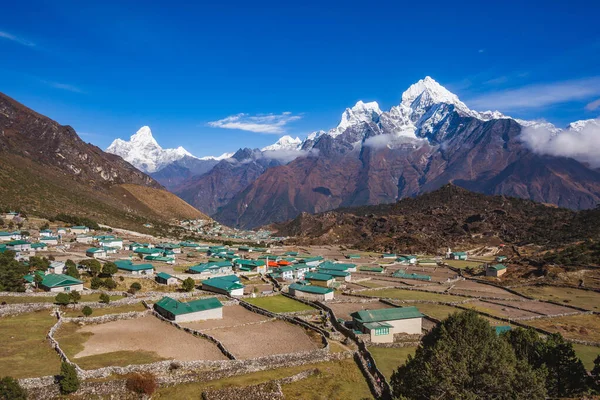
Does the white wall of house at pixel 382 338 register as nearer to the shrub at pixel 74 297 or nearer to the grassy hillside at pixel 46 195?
the shrub at pixel 74 297

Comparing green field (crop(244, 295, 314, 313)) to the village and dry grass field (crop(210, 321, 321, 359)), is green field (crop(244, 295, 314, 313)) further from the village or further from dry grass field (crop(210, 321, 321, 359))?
dry grass field (crop(210, 321, 321, 359))

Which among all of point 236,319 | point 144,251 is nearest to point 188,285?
point 236,319

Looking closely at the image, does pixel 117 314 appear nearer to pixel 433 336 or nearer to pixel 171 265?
pixel 433 336

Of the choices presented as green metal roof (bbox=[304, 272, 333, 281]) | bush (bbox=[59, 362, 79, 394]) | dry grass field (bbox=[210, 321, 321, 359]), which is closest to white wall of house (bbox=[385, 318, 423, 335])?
dry grass field (bbox=[210, 321, 321, 359])

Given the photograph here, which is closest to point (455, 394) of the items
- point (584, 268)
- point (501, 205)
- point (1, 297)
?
point (1, 297)

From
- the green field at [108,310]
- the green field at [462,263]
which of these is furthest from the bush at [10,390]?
the green field at [462,263]

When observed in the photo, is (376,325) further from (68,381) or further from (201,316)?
(68,381)
